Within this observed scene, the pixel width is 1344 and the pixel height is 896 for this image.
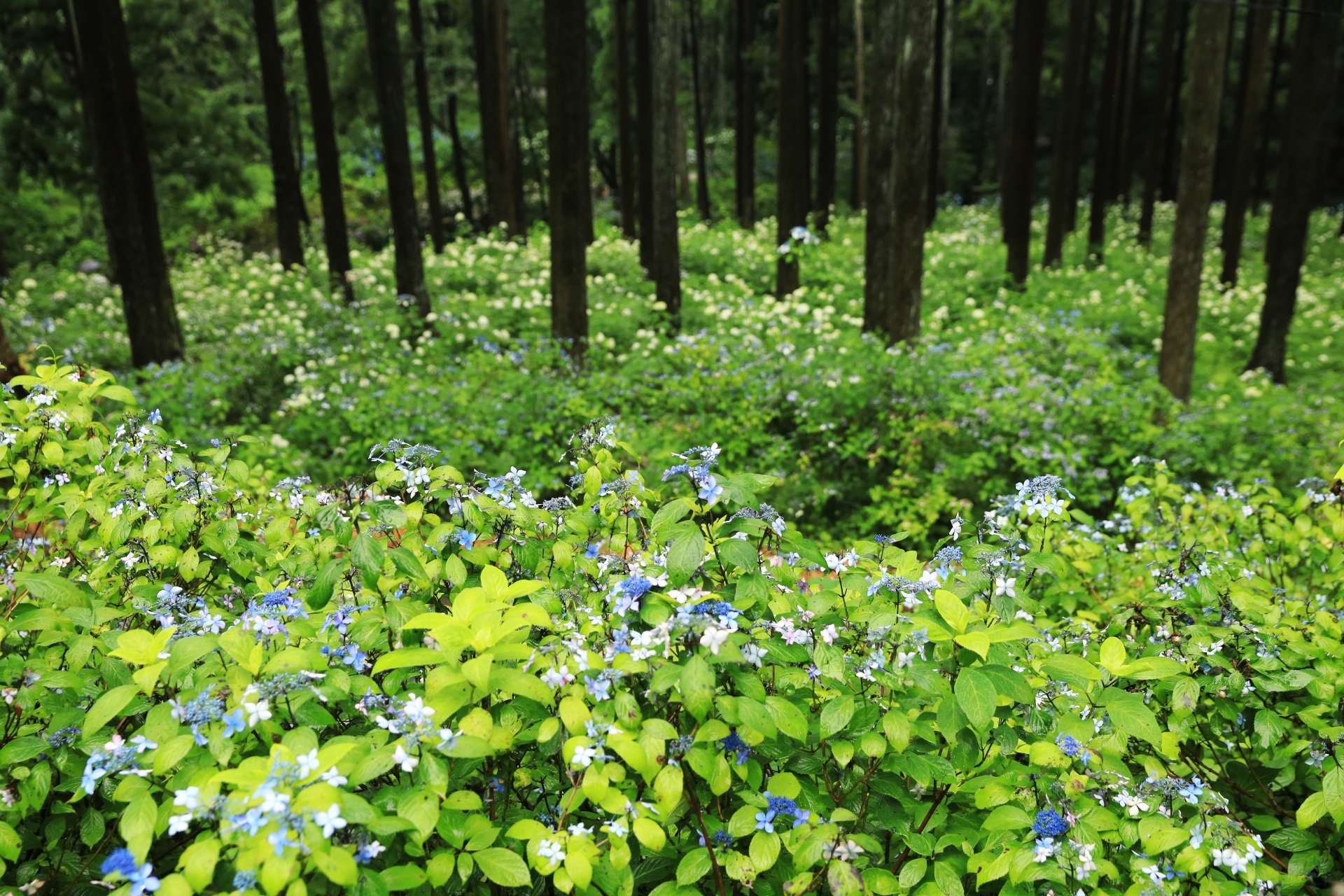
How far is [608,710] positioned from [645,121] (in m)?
14.3

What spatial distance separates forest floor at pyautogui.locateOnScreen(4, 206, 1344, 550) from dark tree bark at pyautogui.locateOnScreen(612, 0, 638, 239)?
623cm

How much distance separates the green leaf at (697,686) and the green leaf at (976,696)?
20.0 inches

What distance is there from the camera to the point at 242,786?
4.25 ft

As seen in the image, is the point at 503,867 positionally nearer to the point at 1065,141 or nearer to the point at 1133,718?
the point at 1133,718

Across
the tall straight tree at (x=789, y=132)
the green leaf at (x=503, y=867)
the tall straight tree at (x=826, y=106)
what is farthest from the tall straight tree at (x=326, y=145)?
the green leaf at (x=503, y=867)

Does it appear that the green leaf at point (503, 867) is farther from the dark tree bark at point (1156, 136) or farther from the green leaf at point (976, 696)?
the dark tree bark at point (1156, 136)

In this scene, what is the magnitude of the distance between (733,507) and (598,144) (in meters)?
32.0

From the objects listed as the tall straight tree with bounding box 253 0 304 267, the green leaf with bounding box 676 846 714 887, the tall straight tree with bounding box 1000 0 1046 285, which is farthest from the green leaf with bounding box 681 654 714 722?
the tall straight tree with bounding box 253 0 304 267

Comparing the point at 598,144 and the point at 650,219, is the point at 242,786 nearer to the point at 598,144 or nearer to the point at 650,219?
the point at 650,219

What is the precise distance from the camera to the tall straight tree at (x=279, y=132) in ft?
43.0

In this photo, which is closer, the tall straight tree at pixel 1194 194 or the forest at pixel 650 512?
the forest at pixel 650 512

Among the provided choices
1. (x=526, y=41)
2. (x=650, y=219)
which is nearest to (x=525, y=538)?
(x=650, y=219)

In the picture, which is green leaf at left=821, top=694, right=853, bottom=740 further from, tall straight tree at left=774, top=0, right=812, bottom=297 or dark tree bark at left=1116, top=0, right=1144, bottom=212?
dark tree bark at left=1116, top=0, right=1144, bottom=212

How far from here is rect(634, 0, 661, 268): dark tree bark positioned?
1336cm
